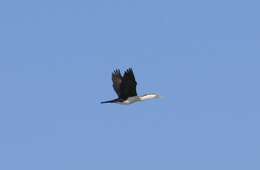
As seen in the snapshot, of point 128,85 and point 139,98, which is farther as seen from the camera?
point 139,98

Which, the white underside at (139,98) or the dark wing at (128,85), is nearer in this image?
the dark wing at (128,85)

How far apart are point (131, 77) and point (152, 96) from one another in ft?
20.0

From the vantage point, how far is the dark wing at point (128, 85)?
14262 cm

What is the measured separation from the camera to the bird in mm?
143500

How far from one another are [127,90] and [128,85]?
1.56 metres

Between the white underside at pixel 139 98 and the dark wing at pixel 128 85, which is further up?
the dark wing at pixel 128 85

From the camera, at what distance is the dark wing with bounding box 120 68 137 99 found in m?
143

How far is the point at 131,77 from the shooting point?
143 meters

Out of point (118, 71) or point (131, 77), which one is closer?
point (131, 77)

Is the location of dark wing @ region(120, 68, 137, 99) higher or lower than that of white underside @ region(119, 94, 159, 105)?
higher

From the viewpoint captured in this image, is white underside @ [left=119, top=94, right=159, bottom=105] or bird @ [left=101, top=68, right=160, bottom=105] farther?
white underside @ [left=119, top=94, right=159, bottom=105]

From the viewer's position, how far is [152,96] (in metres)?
148

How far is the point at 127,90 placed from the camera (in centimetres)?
14700

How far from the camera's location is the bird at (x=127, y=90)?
144 metres
